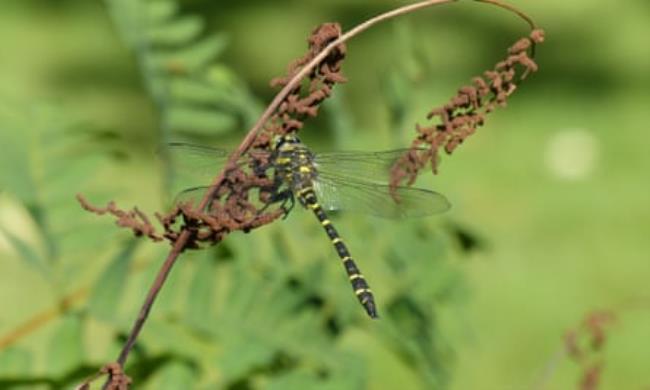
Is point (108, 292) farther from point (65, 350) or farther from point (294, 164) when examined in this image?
point (294, 164)

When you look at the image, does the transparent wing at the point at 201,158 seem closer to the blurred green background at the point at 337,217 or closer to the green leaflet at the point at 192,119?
the blurred green background at the point at 337,217

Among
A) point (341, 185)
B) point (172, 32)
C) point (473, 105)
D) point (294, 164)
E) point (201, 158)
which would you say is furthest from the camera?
point (172, 32)

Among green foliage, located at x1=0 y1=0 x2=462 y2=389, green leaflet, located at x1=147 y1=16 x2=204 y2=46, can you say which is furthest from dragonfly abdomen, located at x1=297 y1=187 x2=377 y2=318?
green leaflet, located at x1=147 y1=16 x2=204 y2=46

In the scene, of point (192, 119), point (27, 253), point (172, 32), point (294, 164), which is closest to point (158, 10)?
point (172, 32)

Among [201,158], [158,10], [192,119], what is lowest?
[201,158]

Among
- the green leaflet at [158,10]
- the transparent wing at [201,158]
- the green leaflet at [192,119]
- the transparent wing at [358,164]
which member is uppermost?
the green leaflet at [158,10]

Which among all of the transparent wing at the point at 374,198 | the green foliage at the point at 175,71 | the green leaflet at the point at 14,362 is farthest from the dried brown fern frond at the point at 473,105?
the green foliage at the point at 175,71
